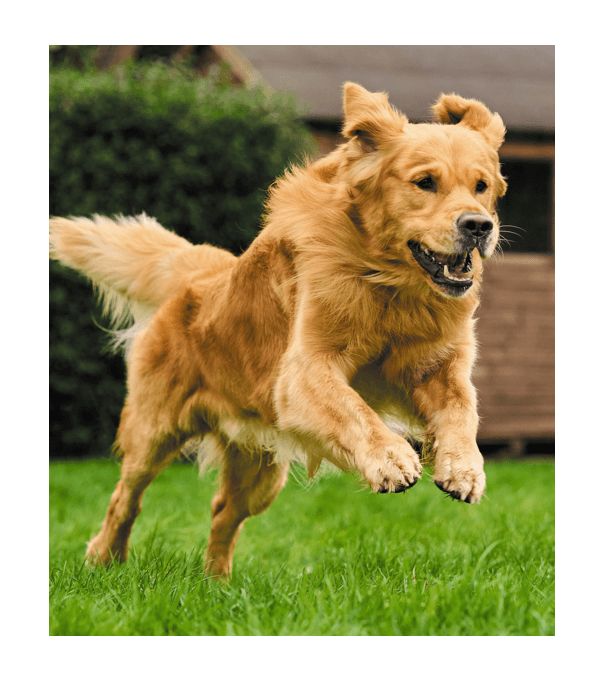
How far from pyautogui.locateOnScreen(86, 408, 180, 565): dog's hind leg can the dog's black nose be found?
201 centimetres

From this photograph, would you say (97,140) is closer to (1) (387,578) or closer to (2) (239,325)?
(2) (239,325)

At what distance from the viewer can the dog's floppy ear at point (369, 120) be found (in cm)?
284

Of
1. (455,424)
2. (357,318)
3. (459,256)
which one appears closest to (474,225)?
(459,256)

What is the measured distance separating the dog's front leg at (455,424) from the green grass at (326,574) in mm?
394

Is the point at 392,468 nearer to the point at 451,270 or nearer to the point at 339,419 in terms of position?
the point at 339,419

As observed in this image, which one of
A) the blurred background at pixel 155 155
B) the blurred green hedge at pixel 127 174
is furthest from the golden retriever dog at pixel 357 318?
the blurred green hedge at pixel 127 174

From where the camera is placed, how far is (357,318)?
9.36 feet

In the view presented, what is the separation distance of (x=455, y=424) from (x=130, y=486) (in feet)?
6.54

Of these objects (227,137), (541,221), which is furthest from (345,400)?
(541,221)

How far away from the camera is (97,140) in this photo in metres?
7.30

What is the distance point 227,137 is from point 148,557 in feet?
16.8

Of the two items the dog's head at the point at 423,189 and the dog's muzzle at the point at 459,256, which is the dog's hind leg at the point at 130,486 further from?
the dog's muzzle at the point at 459,256

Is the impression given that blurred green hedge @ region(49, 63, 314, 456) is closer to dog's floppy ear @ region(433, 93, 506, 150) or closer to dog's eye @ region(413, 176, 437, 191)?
dog's floppy ear @ region(433, 93, 506, 150)

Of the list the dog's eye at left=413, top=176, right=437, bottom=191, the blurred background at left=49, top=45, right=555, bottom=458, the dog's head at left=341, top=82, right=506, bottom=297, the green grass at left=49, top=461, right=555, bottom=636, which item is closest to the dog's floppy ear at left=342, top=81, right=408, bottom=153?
the dog's head at left=341, top=82, right=506, bottom=297
